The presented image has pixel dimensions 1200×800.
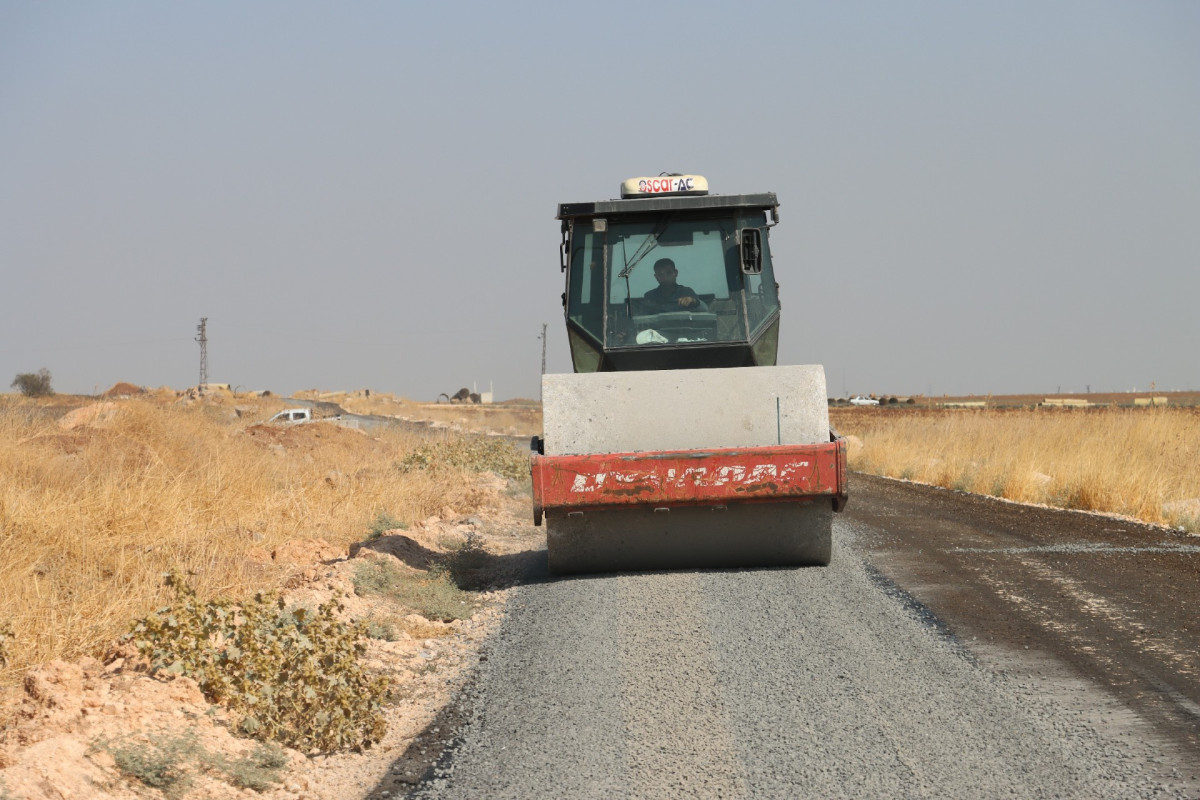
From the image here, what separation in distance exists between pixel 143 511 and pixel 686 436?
5.69m

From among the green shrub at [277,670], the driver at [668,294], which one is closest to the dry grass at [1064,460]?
the driver at [668,294]

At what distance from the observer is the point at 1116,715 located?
528 cm

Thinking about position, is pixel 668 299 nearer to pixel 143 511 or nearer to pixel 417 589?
pixel 417 589

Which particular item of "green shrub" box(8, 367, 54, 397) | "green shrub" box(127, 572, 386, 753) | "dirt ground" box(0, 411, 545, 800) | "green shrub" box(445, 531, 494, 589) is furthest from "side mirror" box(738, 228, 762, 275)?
"green shrub" box(8, 367, 54, 397)

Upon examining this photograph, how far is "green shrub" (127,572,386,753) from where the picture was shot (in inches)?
206

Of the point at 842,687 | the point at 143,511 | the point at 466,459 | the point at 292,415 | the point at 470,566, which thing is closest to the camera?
the point at 842,687

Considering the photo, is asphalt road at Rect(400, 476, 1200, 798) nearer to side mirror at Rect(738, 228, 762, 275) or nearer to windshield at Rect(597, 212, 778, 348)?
windshield at Rect(597, 212, 778, 348)

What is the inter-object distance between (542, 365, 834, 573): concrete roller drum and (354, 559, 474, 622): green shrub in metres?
0.91

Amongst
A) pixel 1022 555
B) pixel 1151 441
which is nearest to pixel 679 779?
pixel 1022 555

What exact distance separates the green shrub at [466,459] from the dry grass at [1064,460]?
7.71 metres

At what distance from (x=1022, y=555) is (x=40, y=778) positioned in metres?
8.66

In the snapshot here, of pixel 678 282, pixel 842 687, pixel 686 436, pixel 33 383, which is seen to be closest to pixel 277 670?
→ pixel 842 687

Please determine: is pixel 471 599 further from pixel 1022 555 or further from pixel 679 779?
pixel 1022 555

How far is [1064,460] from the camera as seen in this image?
16922 millimetres
